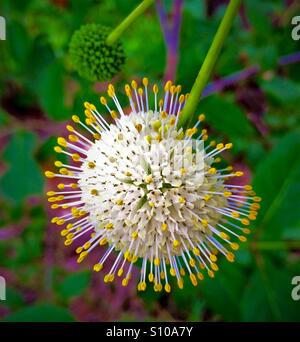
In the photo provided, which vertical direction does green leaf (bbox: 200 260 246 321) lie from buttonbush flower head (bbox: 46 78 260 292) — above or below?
below

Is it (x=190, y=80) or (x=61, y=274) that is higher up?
(x=190, y=80)

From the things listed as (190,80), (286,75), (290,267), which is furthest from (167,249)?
(286,75)

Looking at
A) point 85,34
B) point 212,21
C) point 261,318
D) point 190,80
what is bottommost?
point 261,318

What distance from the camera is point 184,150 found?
98 centimetres

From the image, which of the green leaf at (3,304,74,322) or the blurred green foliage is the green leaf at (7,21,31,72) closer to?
the blurred green foliage

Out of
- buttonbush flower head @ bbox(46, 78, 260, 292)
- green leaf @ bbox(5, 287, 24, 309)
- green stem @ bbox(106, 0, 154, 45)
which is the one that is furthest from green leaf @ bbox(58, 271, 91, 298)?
green stem @ bbox(106, 0, 154, 45)

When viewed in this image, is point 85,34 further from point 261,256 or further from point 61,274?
point 61,274

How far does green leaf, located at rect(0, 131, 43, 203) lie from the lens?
1.69 metres

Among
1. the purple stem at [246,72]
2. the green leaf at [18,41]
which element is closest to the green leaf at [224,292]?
the purple stem at [246,72]

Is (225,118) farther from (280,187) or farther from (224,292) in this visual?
(224,292)

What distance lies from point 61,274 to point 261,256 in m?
1.11

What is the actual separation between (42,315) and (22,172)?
19.7 inches

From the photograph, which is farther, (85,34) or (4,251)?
(4,251)

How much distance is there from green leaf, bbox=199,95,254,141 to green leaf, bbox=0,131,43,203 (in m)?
0.69
